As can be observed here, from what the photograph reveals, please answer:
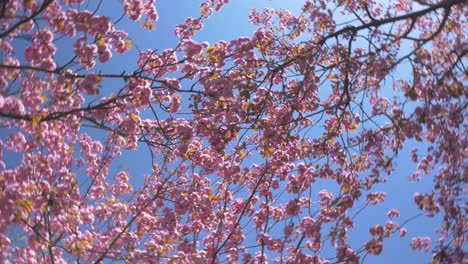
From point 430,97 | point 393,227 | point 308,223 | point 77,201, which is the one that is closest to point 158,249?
point 77,201

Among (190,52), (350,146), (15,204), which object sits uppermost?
(190,52)

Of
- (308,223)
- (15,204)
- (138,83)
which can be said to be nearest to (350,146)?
(308,223)

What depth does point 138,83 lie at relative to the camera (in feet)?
20.0

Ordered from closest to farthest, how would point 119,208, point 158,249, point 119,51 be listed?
point 119,51 → point 158,249 → point 119,208

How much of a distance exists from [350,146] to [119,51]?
3882 millimetres

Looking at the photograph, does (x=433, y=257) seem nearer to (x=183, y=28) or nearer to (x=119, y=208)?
(x=183, y=28)

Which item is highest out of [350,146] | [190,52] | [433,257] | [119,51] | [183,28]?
[183,28]

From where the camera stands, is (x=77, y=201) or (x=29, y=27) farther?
(x=77, y=201)

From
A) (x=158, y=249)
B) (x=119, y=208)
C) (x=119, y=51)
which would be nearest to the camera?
(x=119, y=51)

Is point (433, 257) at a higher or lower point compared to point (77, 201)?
lower

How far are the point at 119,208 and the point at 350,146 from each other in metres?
4.80

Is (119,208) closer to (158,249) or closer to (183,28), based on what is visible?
(158,249)

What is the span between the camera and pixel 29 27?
16.6ft

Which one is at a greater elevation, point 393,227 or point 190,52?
point 190,52
